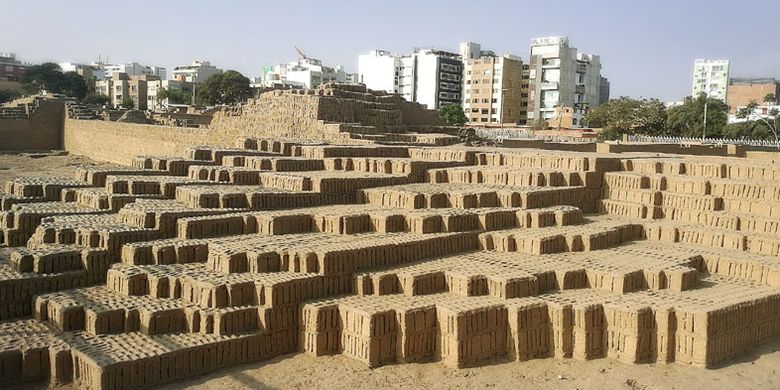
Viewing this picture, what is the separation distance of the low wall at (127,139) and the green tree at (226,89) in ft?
92.4

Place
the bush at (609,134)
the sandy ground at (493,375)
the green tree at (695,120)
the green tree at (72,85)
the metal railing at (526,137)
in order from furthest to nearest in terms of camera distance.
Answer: the green tree at (72,85)
the green tree at (695,120)
the bush at (609,134)
the metal railing at (526,137)
the sandy ground at (493,375)

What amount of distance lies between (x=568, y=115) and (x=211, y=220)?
52649 mm

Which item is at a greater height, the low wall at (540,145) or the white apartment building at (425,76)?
the white apartment building at (425,76)

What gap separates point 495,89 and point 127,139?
157 ft

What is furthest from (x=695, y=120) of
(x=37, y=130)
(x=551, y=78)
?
(x=37, y=130)

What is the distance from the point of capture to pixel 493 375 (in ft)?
22.6

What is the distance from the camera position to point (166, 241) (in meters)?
8.51

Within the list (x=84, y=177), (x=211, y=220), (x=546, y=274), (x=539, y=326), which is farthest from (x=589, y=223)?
(x=84, y=177)

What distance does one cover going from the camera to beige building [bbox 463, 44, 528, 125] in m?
66.9

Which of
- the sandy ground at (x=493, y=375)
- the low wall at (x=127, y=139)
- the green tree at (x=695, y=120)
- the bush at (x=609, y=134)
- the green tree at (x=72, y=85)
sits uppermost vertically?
the green tree at (x=72, y=85)

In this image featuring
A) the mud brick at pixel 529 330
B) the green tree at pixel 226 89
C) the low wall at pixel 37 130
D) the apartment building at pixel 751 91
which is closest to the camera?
the mud brick at pixel 529 330

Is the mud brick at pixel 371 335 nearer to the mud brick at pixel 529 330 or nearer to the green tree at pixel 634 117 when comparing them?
the mud brick at pixel 529 330

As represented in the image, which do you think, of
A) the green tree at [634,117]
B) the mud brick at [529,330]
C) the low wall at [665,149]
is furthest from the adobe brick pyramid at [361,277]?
the green tree at [634,117]

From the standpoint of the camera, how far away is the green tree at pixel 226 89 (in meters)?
60.4
